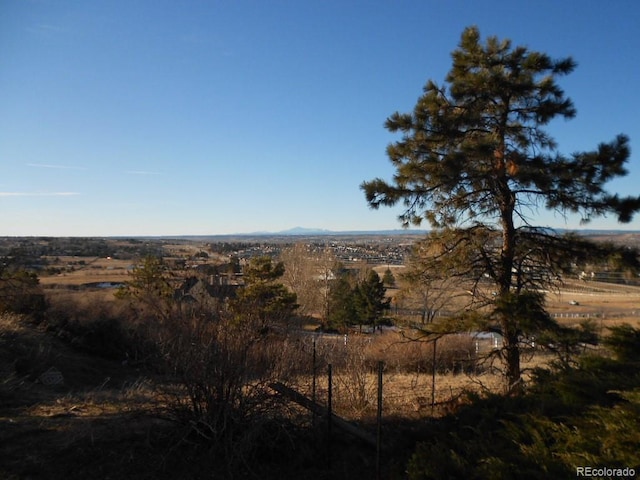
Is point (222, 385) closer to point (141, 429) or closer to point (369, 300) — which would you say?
point (141, 429)

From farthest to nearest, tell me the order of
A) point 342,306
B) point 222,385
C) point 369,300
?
point 342,306, point 369,300, point 222,385

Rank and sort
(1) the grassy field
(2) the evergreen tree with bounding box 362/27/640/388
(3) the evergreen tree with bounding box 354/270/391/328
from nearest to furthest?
1. (1) the grassy field
2. (2) the evergreen tree with bounding box 362/27/640/388
3. (3) the evergreen tree with bounding box 354/270/391/328

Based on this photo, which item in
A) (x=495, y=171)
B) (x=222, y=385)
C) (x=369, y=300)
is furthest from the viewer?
(x=369, y=300)

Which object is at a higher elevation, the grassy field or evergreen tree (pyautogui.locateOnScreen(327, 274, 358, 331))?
the grassy field

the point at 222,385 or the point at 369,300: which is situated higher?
the point at 222,385

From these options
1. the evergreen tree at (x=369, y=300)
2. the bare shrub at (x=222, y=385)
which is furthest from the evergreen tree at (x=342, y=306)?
the bare shrub at (x=222, y=385)

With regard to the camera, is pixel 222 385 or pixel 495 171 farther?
pixel 495 171

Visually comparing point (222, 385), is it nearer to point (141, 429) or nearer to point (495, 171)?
point (141, 429)

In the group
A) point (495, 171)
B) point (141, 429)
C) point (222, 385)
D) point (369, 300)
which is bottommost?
point (369, 300)

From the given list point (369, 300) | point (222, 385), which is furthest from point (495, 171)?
point (369, 300)

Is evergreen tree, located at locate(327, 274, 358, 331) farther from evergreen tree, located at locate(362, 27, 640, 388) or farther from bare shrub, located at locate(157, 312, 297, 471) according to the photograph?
bare shrub, located at locate(157, 312, 297, 471)

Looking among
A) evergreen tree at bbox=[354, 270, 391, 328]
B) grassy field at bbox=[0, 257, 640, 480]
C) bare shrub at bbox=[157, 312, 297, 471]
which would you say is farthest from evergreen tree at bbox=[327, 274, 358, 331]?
bare shrub at bbox=[157, 312, 297, 471]

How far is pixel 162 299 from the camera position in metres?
5.91

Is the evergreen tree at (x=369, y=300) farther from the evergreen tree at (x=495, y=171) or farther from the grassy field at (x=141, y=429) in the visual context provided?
the evergreen tree at (x=495, y=171)
